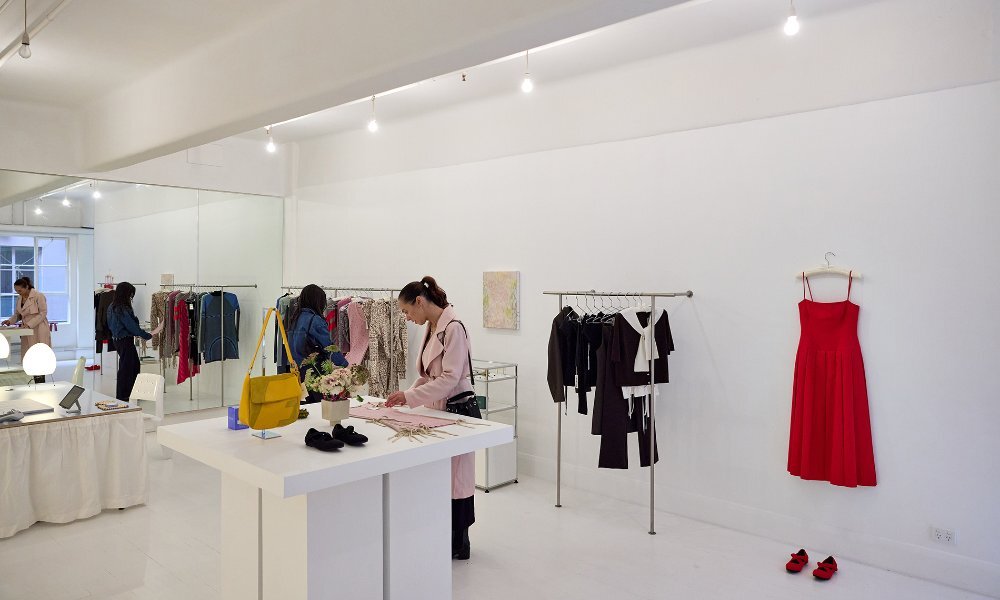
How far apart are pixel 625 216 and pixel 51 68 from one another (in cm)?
455

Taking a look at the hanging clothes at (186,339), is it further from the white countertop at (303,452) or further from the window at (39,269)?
the white countertop at (303,452)

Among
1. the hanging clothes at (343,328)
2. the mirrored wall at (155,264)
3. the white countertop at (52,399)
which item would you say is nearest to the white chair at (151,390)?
the white countertop at (52,399)

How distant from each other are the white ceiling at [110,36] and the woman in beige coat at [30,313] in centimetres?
193

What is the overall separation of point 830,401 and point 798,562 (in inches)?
39.3

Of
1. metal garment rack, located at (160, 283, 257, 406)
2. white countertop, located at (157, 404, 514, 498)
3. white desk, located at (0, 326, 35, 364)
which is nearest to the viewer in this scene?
white countertop, located at (157, 404, 514, 498)

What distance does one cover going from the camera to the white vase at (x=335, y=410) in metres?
3.20

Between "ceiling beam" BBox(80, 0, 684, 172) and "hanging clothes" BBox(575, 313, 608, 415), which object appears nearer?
"ceiling beam" BBox(80, 0, 684, 172)

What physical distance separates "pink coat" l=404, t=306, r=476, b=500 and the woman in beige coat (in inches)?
190

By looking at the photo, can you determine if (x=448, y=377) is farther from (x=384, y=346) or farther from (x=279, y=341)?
(x=279, y=341)

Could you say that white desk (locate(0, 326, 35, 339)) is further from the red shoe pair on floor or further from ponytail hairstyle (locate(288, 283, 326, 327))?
the red shoe pair on floor

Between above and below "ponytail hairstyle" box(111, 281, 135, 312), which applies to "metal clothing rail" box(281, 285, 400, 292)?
above

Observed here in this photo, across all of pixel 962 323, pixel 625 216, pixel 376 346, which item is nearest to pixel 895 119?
pixel 962 323

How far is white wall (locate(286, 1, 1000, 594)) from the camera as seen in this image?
3893mm

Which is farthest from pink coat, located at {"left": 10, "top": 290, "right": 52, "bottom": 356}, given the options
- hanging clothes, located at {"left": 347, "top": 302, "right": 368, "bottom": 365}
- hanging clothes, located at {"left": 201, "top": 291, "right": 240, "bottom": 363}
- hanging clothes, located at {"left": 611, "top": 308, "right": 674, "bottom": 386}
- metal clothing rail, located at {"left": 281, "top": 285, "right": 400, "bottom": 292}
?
hanging clothes, located at {"left": 611, "top": 308, "right": 674, "bottom": 386}
